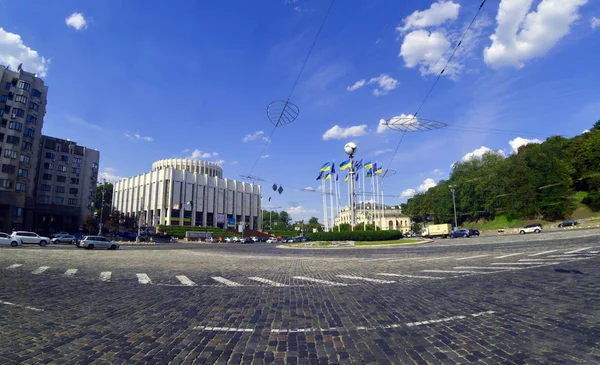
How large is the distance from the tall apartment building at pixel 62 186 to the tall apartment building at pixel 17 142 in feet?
25.5

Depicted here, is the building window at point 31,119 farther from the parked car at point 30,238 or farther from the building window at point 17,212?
Answer: the parked car at point 30,238

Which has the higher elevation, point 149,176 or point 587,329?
point 149,176

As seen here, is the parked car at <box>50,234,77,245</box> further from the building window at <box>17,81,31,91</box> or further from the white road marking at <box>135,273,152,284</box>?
the white road marking at <box>135,273,152,284</box>

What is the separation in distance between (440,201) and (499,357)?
104 metres

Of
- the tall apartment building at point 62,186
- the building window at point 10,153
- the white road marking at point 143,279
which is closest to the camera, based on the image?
the white road marking at point 143,279

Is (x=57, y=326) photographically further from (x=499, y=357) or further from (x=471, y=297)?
(x=471, y=297)

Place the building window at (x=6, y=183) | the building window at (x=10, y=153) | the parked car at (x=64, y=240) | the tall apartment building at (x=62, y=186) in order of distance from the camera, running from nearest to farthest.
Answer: the parked car at (x=64, y=240), the building window at (x=6, y=183), the building window at (x=10, y=153), the tall apartment building at (x=62, y=186)

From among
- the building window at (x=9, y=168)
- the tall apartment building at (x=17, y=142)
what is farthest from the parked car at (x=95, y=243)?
the building window at (x=9, y=168)

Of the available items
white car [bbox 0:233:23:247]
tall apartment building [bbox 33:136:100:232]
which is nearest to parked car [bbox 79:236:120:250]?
white car [bbox 0:233:23:247]

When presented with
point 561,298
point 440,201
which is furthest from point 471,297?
point 440,201

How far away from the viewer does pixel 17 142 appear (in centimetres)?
5869

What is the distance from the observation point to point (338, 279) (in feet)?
37.6

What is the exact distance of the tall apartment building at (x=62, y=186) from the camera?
71.7 meters

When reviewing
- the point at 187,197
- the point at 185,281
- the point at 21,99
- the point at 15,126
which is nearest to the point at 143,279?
the point at 185,281
